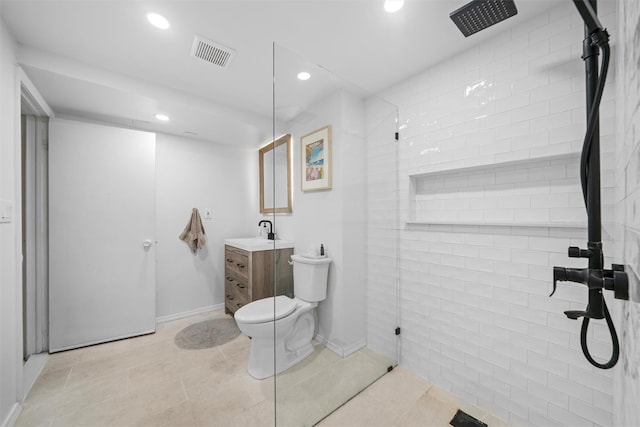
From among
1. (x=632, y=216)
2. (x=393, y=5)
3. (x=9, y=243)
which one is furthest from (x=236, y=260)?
(x=632, y=216)

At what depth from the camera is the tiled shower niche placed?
1.37m

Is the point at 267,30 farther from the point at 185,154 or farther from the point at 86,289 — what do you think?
the point at 86,289

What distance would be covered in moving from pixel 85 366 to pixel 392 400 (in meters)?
2.46

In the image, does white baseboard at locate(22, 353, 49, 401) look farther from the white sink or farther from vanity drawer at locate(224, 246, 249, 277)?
the white sink

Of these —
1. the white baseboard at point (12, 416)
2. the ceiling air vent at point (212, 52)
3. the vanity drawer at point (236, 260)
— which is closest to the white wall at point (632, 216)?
the ceiling air vent at point (212, 52)

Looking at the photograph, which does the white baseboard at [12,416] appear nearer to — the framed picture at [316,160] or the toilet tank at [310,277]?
the toilet tank at [310,277]

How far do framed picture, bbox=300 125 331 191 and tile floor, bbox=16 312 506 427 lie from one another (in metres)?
1.14

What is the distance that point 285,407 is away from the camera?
1486 mm

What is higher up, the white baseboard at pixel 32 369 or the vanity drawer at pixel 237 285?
the vanity drawer at pixel 237 285

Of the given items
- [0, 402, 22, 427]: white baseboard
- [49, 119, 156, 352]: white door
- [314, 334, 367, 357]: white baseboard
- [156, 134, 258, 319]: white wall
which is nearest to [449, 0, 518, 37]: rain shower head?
[314, 334, 367, 357]: white baseboard

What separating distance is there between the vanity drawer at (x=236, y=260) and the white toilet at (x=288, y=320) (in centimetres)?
64

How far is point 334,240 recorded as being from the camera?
188 cm

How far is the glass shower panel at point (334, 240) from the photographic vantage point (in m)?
1.55

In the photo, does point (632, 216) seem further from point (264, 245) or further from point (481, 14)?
point (264, 245)
